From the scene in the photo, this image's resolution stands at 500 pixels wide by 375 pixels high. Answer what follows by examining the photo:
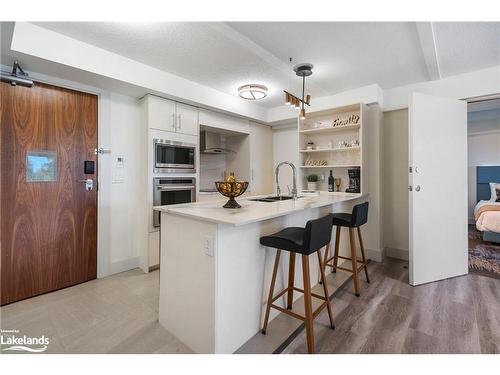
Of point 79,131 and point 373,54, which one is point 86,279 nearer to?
point 79,131

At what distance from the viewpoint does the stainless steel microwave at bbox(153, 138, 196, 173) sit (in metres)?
2.92

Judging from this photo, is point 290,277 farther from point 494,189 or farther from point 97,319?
point 494,189

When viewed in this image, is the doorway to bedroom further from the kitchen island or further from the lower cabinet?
the lower cabinet

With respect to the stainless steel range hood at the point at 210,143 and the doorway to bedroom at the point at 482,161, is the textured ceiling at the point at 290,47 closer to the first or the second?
the stainless steel range hood at the point at 210,143

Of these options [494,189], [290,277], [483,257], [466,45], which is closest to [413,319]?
[290,277]

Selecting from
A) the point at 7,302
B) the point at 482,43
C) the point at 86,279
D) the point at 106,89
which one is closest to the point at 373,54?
the point at 482,43

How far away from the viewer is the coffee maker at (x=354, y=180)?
10.7 feet

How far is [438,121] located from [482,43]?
74 cm

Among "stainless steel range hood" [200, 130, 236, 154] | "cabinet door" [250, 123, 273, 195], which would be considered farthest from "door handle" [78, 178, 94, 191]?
"cabinet door" [250, 123, 273, 195]

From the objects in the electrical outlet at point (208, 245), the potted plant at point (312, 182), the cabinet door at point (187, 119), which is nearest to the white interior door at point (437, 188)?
the potted plant at point (312, 182)

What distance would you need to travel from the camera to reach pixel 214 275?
4.62ft

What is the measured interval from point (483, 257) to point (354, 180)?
210 centimetres

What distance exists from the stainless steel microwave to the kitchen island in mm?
1325

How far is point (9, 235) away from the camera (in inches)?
85.7
